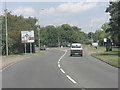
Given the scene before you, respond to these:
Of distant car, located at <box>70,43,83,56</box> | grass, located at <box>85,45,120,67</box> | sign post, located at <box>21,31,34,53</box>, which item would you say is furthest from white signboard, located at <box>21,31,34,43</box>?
distant car, located at <box>70,43,83,56</box>

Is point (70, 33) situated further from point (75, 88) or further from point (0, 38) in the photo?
point (75, 88)

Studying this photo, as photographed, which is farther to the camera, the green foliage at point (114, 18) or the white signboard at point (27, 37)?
the white signboard at point (27, 37)

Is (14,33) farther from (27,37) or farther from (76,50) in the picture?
(76,50)

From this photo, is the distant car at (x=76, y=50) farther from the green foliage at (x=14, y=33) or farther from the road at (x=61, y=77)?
the road at (x=61, y=77)

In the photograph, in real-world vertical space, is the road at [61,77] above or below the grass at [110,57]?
above

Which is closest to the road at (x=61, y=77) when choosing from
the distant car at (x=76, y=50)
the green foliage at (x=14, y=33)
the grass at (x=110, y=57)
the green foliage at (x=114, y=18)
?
the grass at (x=110, y=57)

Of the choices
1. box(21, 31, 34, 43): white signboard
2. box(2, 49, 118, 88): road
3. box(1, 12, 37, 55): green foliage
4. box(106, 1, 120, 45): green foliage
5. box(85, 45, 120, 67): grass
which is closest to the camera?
box(2, 49, 118, 88): road

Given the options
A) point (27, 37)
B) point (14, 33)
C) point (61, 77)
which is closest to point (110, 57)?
point (61, 77)

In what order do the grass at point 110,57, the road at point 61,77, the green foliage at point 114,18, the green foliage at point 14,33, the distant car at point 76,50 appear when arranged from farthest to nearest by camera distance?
the green foliage at point 14,33
the distant car at point 76,50
the green foliage at point 114,18
the grass at point 110,57
the road at point 61,77

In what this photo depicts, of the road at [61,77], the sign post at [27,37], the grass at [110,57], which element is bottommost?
the grass at [110,57]

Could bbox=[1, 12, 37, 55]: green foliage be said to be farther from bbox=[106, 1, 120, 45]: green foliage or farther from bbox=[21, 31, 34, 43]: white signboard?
bbox=[106, 1, 120, 45]: green foliage

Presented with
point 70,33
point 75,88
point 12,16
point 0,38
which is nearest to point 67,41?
point 70,33

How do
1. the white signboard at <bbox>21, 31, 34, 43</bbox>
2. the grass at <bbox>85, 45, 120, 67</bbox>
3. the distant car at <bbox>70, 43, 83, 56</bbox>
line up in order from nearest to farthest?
the grass at <bbox>85, 45, 120, 67</bbox>
the distant car at <bbox>70, 43, 83, 56</bbox>
the white signboard at <bbox>21, 31, 34, 43</bbox>

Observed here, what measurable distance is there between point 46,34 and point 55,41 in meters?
7.07
